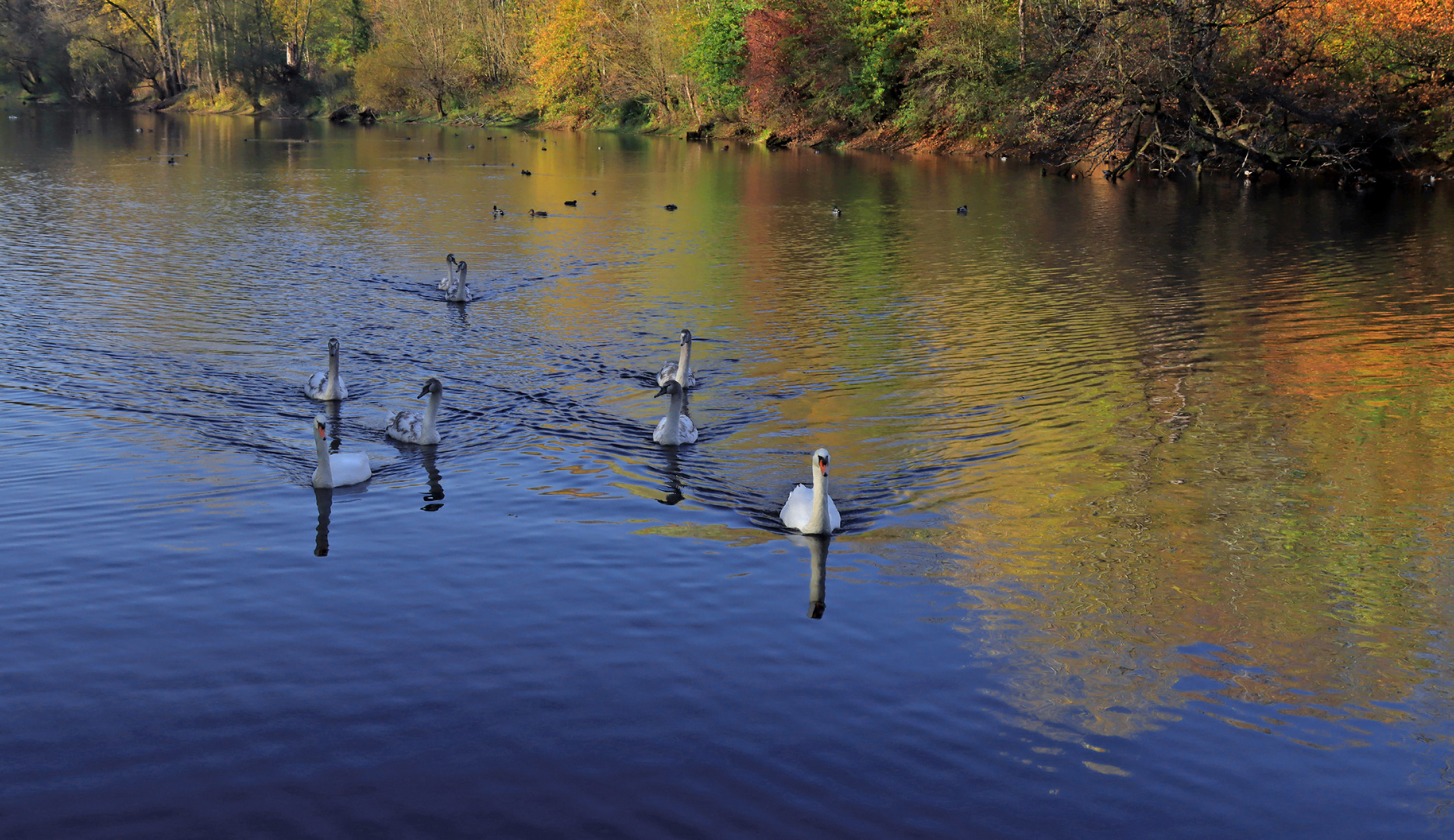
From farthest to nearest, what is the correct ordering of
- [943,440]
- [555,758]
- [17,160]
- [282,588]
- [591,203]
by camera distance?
1. [17,160]
2. [591,203]
3. [943,440]
4. [282,588]
5. [555,758]

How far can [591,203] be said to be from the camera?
1725 inches

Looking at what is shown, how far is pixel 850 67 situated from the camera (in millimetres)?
75562

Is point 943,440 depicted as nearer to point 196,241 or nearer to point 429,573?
point 429,573

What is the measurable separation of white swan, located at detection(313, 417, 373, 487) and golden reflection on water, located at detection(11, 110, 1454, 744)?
2.24 meters

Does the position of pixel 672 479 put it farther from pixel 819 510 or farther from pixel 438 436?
pixel 438 436

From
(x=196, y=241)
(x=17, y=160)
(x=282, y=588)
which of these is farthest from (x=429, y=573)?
(x=17, y=160)

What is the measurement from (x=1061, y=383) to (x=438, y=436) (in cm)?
954

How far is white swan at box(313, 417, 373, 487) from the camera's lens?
41.1 feet

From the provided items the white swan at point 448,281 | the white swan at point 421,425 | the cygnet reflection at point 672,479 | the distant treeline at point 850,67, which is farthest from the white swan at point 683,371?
the distant treeline at point 850,67

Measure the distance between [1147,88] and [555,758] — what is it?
46.8 meters

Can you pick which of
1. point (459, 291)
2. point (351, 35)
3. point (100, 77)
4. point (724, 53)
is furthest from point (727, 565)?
point (100, 77)

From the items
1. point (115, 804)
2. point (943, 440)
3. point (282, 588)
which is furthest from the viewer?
point (943, 440)

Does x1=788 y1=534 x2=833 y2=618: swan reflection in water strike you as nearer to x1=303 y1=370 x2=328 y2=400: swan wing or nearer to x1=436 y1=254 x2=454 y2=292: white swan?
x1=303 y1=370 x2=328 y2=400: swan wing

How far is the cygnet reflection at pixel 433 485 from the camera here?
12.7 metres
